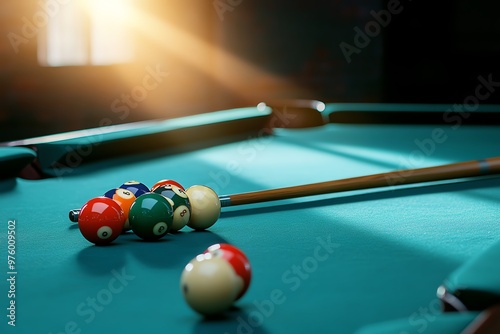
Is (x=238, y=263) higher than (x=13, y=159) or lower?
higher

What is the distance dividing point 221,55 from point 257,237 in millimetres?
8206

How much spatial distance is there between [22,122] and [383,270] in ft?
22.8

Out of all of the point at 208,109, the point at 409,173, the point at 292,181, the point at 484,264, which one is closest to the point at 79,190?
the point at 292,181

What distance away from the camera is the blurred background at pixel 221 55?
7.96 meters

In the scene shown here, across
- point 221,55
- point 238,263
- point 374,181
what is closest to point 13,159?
point 374,181

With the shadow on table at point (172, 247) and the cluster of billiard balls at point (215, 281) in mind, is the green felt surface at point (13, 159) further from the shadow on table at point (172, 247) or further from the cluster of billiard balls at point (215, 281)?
the cluster of billiard balls at point (215, 281)

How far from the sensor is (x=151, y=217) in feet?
5.46

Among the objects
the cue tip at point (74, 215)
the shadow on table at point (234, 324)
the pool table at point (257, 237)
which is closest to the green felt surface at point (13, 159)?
the pool table at point (257, 237)

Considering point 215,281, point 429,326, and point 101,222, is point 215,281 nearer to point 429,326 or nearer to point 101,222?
point 429,326

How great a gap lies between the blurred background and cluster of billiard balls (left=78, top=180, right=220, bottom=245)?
6.06m

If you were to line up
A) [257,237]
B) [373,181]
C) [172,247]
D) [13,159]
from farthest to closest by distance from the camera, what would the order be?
[13,159] → [373,181] → [257,237] → [172,247]

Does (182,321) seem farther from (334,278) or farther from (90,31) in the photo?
(90,31)

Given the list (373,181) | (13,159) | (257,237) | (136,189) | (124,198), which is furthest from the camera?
(13,159)

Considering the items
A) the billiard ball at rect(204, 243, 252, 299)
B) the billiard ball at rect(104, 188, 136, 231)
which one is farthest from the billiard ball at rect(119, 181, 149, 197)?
the billiard ball at rect(204, 243, 252, 299)
